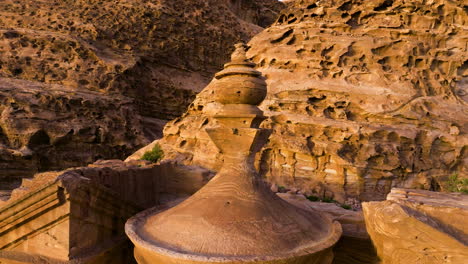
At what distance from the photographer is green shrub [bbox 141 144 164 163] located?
975 cm

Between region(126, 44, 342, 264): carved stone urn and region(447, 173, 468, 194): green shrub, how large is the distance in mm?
6293

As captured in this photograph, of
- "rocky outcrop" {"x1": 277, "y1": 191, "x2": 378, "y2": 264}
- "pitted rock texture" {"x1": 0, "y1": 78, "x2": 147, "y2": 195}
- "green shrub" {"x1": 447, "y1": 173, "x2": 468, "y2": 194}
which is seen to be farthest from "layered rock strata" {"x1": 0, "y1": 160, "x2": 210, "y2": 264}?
"pitted rock texture" {"x1": 0, "y1": 78, "x2": 147, "y2": 195}

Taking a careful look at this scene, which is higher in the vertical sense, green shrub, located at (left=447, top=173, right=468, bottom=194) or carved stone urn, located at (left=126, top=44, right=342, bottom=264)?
carved stone urn, located at (left=126, top=44, right=342, bottom=264)

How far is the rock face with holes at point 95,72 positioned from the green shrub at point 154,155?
618 centimetres

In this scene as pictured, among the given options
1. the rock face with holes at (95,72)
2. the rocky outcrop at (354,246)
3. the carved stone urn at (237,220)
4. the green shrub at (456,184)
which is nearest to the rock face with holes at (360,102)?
the green shrub at (456,184)

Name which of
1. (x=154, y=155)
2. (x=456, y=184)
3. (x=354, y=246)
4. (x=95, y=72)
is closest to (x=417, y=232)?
(x=354, y=246)

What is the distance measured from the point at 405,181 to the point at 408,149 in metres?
0.96

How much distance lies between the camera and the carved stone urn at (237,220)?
2529 mm

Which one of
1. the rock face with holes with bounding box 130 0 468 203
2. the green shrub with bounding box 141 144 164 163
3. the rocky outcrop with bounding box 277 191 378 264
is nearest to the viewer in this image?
the rocky outcrop with bounding box 277 191 378 264

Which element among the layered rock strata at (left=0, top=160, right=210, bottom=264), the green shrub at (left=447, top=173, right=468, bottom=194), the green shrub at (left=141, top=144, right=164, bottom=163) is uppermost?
the layered rock strata at (left=0, top=160, right=210, bottom=264)

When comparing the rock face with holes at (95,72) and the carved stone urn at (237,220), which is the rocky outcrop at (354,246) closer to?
the carved stone urn at (237,220)

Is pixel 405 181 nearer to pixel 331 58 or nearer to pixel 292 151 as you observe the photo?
pixel 292 151

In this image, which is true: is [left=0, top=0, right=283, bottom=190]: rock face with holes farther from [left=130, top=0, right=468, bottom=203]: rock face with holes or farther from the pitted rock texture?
[left=130, top=0, right=468, bottom=203]: rock face with holes

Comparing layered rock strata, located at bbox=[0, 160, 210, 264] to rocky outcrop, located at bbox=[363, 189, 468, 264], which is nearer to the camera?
rocky outcrop, located at bbox=[363, 189, 468, 264]
